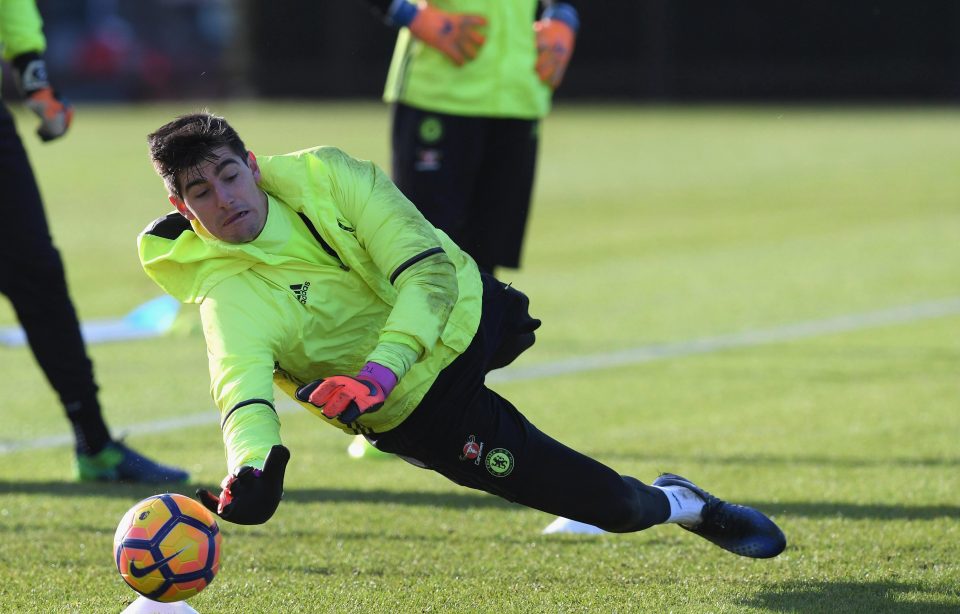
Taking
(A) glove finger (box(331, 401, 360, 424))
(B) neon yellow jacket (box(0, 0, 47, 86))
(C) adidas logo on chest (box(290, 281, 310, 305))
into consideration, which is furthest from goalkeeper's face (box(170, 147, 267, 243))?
(B) neon yellow jacket (box(0, 0, 47, 86))

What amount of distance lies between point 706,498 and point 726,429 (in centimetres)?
200

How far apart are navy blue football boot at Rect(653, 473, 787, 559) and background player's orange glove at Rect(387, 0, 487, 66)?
8.64 feet

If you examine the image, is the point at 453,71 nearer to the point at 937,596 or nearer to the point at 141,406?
the point at 141,406

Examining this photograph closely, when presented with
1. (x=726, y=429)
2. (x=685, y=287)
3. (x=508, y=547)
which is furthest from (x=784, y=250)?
(x=508, y=547)

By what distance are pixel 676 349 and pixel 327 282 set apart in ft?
15.0

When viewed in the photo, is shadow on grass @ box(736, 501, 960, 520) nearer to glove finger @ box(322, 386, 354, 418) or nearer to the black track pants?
glove finger @ box(322, 386, 354, 418)

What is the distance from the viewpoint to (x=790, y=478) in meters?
5.41

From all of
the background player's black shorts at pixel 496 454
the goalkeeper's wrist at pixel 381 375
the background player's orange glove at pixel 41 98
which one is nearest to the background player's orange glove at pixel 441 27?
the background player's orange glove at pixel 41 98

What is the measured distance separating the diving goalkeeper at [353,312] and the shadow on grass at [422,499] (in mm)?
771

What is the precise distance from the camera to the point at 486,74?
20.1 ft

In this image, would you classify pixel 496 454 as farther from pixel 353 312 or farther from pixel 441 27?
pixel 441 27

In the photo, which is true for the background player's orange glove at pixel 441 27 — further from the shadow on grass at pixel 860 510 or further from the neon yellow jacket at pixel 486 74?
the shadow on grass at pixel 860 510

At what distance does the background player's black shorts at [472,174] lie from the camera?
606 centimetres

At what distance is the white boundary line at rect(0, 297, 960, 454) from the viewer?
6430 mm
